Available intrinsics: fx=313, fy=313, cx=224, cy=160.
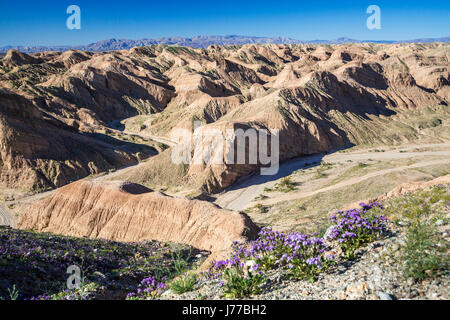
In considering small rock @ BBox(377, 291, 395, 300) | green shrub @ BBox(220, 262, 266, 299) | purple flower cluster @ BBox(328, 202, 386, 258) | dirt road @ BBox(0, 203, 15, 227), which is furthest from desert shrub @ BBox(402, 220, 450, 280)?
dirt road @ BBox(0, 203, 15, 227)

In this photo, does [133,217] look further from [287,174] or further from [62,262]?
[287,174]

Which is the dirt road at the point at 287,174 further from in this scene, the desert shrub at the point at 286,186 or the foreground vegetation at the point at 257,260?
the foreground vegetation at the point at 257,260

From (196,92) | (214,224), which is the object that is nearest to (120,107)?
(196,92)

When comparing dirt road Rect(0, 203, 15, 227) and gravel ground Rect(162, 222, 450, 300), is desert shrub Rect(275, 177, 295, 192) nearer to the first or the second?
dirt road Rect(0, 203, 15, 227)

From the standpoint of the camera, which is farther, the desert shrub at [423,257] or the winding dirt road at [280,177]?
the winding dirt road at [280,177]

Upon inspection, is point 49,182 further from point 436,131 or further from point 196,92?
point 436,131

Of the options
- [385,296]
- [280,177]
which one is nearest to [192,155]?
[280,177]

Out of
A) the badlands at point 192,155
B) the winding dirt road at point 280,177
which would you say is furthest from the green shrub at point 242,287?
the winding dirt road at point 280,177
